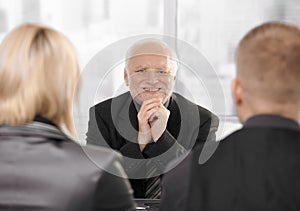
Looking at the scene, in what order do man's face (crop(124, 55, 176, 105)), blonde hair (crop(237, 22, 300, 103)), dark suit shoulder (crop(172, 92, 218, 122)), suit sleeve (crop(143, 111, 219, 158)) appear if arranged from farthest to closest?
dark suit shoulder (crop(172, 92, 218, 122)), man's face (crop(124, 55, 176, 105)), suit sleeve (crop(143, 111, 219, 158)), blonde hair (crop(237, 22, 300, 103))

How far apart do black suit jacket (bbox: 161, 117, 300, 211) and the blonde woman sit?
212mm

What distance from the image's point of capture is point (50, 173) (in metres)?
1.07

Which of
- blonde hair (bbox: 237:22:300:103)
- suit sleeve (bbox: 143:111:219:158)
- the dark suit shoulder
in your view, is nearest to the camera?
blonde hair (bbox: 237:22:300:103)

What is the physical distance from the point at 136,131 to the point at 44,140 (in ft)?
2.75

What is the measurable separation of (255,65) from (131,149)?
86 cm

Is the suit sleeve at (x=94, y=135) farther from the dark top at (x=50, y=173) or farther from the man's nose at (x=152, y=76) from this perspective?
the dark top at (x=50, y=173)

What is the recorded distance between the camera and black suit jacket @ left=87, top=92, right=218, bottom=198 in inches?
71.0

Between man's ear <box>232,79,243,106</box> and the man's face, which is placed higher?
man's ear <box>232,79,243,106</box>

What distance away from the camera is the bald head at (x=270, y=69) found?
1.04 meters

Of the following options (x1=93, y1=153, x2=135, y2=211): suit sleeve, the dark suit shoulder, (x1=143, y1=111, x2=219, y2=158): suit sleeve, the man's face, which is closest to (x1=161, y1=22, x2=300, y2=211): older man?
(x1=93, y1=153, x2=135, y2=211): suit sleeve

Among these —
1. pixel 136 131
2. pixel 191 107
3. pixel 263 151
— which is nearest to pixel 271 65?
pixel 263 151

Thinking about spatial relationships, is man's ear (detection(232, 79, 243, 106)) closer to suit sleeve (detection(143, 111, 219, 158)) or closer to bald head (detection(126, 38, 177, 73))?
suit sleeve (detection(143, 111, 219, 158))

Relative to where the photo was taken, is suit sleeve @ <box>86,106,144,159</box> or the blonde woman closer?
the blonde woman

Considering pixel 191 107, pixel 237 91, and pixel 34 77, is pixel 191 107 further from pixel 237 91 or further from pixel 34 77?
pixel 34 77
